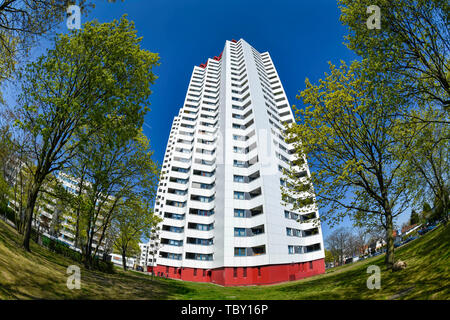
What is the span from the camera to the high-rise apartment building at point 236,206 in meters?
32.7

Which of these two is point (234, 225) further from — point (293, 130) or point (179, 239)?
point (293, 130)

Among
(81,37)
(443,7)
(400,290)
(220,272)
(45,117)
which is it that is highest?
(81,37)

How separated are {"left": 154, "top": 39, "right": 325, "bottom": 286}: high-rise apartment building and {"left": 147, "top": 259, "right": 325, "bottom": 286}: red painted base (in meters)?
0.13

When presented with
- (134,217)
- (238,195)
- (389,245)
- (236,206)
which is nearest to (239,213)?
(236,206)

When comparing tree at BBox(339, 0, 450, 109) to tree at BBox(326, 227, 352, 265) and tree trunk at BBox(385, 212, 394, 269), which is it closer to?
tree trunk at BBox(385, 212, 394, 269)

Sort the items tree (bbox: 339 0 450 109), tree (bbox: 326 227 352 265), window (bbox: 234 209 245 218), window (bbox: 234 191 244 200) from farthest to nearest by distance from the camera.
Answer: tree (bbox: 326 227 352 265)
window (bbox: 234 191 244 200)
window (bbox: 234 209 245 218)
tree (bbox: 339 0 450 109)

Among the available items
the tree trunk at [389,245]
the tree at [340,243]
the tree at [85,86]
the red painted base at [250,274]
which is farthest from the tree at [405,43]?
the tree at [340,243]

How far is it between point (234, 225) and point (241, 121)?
2428cm

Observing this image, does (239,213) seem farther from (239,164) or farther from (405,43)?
(405,43)

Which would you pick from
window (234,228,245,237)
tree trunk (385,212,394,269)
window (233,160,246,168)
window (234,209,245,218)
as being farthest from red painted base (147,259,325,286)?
tree trunk (385,212,394,269)

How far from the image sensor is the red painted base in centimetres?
3030

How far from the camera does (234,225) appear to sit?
35.0 metres

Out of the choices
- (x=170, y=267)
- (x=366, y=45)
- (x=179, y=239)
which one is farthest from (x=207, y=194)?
(x=366, y=45)

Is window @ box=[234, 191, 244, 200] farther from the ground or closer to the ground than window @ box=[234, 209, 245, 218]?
farther from the ground
